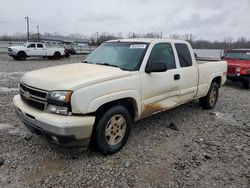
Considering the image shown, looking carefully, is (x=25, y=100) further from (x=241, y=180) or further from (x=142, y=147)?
(x=241, y=180)

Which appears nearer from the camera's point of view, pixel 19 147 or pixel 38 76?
pixel 38 76

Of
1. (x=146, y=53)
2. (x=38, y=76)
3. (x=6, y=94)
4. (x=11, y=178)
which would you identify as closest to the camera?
(x=11, y=178)

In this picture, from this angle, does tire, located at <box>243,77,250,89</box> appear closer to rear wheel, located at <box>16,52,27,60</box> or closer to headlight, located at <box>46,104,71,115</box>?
headlight, located at <box>46,104,71,115</box>

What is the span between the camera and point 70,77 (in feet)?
11.5

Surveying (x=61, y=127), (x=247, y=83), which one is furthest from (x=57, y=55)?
(x=61, y=127)

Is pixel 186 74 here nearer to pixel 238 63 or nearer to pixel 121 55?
pixel 121 55

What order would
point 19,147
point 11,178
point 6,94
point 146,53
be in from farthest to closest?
1. point 6,94
2. point 146,53
3. point 19,147
4. point 11,178

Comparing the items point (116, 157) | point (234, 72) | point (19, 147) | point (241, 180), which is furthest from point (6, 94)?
point (234, 72)

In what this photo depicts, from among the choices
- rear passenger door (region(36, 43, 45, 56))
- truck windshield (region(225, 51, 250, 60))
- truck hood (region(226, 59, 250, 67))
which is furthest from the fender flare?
rear passenger door (region(36, 43, 45, 56))

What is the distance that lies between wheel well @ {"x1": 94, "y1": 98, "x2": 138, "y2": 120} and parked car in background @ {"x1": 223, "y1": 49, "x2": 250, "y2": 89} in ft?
26.2

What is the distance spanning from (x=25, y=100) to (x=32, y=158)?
885 millimetres

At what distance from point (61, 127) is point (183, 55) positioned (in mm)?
3288

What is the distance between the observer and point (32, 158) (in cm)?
371

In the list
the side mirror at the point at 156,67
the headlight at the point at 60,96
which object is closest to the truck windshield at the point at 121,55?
the side mirror at the point at 156,67
